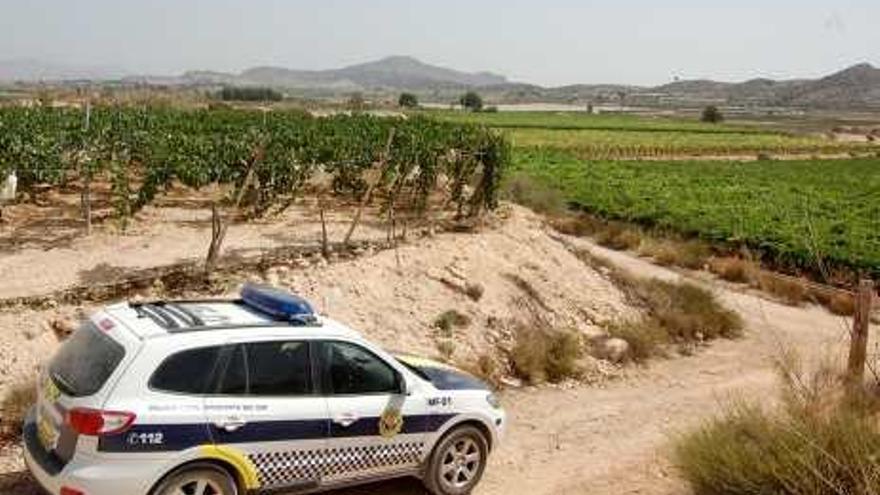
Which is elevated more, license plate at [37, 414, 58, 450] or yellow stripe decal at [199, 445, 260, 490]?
license plate at [37, 414, 58, 450]

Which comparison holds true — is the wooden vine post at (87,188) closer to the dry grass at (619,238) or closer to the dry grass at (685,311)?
the dry grass at (685,311)

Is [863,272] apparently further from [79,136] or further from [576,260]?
[79,136]

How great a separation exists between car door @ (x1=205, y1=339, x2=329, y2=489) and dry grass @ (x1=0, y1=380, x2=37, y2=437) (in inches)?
150

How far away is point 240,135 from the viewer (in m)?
22.8

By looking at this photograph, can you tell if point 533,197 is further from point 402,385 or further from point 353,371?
point 353,371

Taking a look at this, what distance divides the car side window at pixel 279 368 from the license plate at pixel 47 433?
157 cm

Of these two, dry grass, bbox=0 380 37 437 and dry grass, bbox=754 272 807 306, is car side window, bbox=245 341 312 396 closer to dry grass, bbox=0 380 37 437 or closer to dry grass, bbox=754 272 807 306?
dry grass, bbox=0 380 37 437

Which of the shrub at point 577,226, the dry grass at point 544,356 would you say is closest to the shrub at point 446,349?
the dry grass at point 544,356

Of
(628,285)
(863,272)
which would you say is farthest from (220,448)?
(863,272)

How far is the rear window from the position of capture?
25.6 feet

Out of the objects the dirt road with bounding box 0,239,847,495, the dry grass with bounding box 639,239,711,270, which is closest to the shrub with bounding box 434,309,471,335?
the dirt road with bounding box 0,239,847,495

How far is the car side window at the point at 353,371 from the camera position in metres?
8.88

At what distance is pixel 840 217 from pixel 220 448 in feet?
115

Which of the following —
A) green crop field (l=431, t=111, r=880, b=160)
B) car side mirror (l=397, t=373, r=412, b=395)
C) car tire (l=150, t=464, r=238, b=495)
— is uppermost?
car side mirror (l=397, t=373, r=412, b=395)
